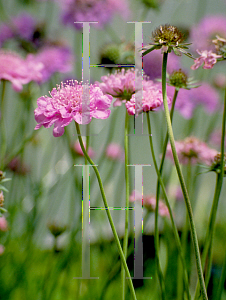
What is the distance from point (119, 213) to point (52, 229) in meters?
0.19

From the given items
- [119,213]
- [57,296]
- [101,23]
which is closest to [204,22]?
[101,23]

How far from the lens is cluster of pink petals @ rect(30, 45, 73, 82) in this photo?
23.0 inches

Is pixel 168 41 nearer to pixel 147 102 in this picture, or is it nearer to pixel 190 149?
pixel 147 102

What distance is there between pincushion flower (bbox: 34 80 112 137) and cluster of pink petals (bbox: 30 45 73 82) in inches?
11.7

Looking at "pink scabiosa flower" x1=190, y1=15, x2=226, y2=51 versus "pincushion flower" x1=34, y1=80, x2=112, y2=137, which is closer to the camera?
"pincushion flower" x1=34, y1=80, x2=112, y2=137

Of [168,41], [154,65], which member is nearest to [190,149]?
[154,65]

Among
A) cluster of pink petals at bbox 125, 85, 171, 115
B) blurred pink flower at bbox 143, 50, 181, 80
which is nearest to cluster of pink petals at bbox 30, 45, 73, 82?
blurred pink flower at bbox 143, 50, 181, 80

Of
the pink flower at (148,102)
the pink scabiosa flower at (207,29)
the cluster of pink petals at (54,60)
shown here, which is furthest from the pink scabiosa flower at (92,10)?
the pink flower at (148,102)

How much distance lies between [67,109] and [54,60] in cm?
38

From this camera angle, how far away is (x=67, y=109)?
276 mm

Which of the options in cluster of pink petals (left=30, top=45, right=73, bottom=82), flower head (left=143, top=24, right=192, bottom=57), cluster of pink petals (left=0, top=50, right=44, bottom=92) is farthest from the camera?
cluster of pink petals (left=30, top=45, right=73, bottom=82)

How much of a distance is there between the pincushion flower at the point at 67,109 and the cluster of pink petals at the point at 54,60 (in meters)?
0.30

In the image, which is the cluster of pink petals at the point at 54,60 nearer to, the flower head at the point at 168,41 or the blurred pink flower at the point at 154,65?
the blurred pink flower at the point at 154,65

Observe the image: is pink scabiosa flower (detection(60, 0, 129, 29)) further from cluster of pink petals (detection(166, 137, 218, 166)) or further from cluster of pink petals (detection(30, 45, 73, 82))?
cluster of pink petals (detection(166, 137, 218, 166))
